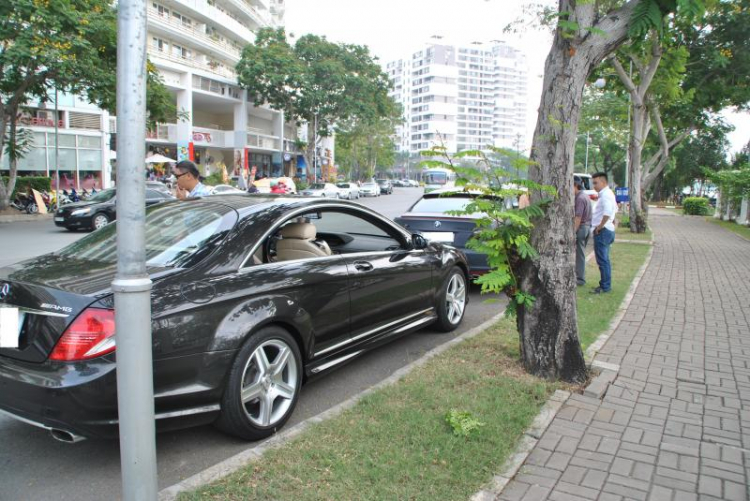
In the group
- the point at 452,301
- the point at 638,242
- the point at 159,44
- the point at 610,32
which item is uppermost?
the point at 159,44

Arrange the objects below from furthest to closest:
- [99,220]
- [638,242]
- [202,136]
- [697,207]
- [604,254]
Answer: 1. [202,136]
2. [697,207]
3. [99,220]
4. [638,242]
5. [604,254]

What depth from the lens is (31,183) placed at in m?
25.4

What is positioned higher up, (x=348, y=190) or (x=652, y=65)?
(x=652, y=65)

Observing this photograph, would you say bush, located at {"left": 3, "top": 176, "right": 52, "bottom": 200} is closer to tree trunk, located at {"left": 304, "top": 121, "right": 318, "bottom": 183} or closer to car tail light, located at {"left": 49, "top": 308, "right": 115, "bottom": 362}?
tree trunk, located at {"left": 304, "top": 121, "right": 318, "bottom": 183}

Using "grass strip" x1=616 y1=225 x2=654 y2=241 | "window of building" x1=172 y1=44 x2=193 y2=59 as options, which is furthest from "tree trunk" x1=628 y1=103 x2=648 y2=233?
"window of building" x1=172 y1=44 x2=193 y2=59

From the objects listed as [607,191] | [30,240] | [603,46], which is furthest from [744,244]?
[30,240]

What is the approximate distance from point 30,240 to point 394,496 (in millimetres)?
15040

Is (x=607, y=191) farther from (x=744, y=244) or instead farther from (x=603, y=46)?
(x=744, y=244)

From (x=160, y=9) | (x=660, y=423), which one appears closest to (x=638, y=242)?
(x=660, y=423)

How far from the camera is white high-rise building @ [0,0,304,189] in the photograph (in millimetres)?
29203

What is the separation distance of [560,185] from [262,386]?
275 centimetres

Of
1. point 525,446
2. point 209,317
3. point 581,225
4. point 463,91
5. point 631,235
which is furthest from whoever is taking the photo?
point 463,91

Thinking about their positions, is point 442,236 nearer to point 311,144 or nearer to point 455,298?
point 455,298

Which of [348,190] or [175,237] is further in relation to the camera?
[348,190]
